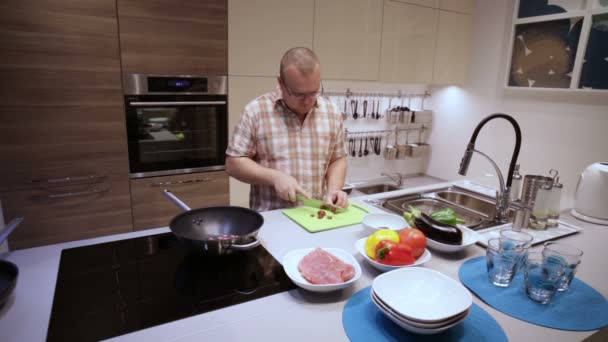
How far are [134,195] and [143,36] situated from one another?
36.1 inches

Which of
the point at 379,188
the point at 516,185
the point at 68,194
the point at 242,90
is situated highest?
the point at 242,90

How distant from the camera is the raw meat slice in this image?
97 centimetres

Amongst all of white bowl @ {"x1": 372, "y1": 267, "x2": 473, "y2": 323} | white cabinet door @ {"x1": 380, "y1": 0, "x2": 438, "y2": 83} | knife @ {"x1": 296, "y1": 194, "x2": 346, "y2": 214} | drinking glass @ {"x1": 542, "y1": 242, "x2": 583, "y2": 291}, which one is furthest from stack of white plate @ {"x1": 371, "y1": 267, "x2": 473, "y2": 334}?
white cabinet door @ {"x1": 380, "y1": 0, "x2": 438, "y2": 83}

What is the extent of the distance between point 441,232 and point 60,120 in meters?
1.96

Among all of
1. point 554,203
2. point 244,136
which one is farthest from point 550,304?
point 244,136

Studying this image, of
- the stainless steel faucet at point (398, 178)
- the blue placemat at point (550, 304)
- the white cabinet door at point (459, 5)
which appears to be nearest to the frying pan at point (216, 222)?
the blue placemat at point (550, 304)

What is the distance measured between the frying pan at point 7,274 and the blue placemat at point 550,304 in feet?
3.82

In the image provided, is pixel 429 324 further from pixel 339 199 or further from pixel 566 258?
pixel 339 199

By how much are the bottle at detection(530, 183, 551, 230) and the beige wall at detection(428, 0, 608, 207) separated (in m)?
0.54

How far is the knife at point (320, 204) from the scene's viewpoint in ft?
4.89

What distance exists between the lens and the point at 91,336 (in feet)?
2.62

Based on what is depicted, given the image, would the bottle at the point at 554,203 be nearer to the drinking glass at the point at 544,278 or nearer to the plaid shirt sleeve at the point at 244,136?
the drinking glass at the point at 544,278

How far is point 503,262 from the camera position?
1.08 metres

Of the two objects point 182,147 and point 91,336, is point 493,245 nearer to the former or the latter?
point 91,336
